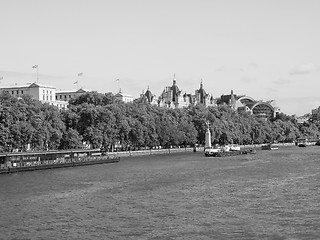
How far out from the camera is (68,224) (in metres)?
36.4

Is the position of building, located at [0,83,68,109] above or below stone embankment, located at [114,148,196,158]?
above

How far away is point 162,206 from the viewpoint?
4231cm

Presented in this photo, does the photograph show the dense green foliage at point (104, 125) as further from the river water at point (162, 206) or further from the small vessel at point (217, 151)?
the river water at point (162, 206)

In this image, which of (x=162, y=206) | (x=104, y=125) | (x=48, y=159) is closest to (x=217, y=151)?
(x=104, y=125)

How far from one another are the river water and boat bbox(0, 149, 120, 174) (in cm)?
776

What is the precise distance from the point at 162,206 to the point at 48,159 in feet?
136

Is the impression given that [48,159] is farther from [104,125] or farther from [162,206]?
[162,206]

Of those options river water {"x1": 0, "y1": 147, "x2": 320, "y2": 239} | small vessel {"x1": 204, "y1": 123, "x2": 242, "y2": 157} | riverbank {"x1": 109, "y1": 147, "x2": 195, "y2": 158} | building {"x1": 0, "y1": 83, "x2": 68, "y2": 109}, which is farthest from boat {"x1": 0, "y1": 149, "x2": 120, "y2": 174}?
building {"x1": 0, "y1": 83, "x2": 68, "y2": 109}

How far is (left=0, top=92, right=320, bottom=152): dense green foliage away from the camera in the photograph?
83.2 metres

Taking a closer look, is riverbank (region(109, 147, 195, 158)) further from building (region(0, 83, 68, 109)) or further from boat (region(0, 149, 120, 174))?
building (region(0, 83, 68, 109))

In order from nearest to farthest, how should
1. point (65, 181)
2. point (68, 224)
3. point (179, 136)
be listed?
point (68, 224), point (65, 181), point (179, 136)

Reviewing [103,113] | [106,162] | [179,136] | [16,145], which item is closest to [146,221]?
[16,145]

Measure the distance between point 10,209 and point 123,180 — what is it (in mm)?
19653

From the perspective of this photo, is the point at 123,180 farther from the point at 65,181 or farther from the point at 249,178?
the point at 249,178
